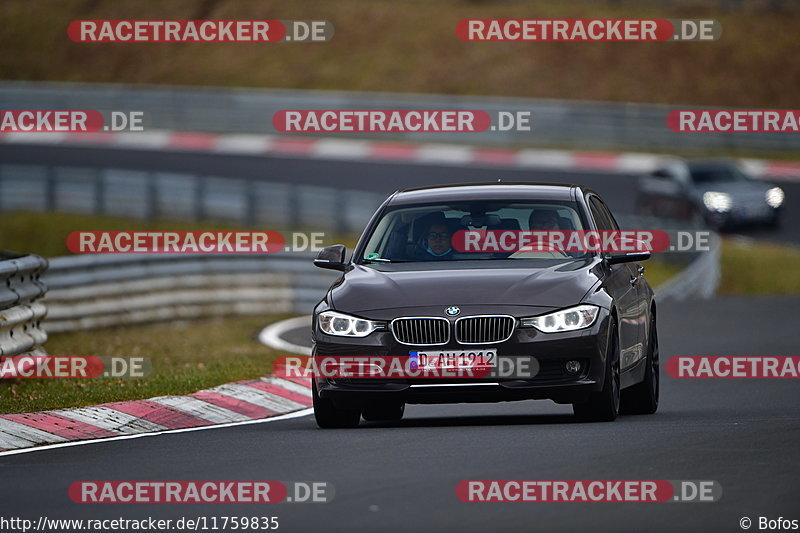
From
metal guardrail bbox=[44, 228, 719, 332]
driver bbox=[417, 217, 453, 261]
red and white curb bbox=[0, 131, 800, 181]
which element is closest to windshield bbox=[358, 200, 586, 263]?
driver bbox=[417, 217, 453, 261]

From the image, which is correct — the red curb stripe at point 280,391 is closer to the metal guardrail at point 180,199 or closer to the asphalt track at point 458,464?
the asphalt track at point 458,464

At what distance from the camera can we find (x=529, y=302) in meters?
10.9

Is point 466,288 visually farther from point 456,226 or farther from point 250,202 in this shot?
point 250,202

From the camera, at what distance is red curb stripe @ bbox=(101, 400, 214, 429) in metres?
12.2

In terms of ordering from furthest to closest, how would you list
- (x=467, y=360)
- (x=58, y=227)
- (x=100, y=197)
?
(x=100, y=197) < (x=58, y=227) < (x=467, y=360)

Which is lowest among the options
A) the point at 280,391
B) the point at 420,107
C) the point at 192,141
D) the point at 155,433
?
the point at 155,433

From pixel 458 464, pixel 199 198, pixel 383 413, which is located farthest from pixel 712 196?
pixel 458 464

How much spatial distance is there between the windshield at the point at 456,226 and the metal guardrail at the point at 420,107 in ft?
105

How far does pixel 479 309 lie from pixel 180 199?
79.0 feet

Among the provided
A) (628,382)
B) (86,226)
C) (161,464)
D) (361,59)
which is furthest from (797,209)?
(161,464)

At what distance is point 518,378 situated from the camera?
10906 mm

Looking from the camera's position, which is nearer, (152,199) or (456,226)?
(456,226)

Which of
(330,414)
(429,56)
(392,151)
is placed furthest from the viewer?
(429,56)

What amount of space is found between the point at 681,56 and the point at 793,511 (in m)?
46.2
